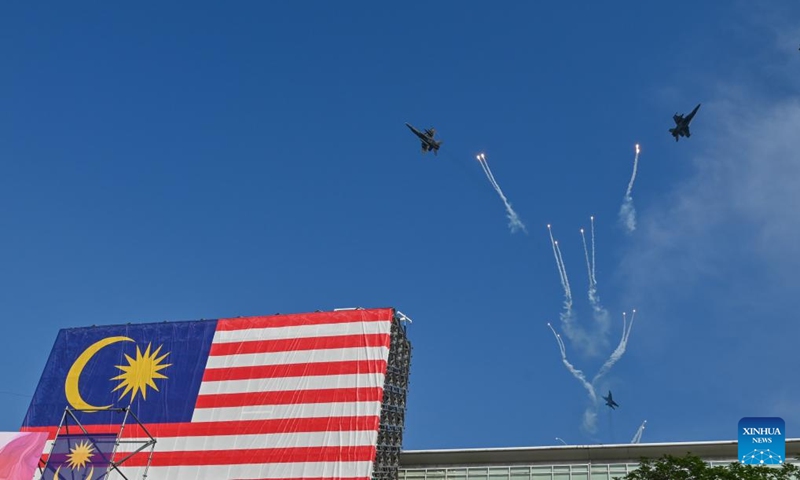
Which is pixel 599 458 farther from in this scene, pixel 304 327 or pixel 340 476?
pixel 304 327

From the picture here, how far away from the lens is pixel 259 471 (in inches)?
2149

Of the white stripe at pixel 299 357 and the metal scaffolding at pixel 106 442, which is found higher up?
the white stripe at pixel 299 357

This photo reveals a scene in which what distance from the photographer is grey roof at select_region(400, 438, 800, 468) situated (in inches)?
2012

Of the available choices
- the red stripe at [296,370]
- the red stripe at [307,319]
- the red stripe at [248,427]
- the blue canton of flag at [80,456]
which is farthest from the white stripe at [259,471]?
the red stripe at [307,319]

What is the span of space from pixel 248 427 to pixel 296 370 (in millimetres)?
5152

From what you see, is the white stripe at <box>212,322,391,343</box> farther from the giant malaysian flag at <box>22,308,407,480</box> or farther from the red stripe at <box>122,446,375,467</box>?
the red stripe at <box>122,446,375,467</box>

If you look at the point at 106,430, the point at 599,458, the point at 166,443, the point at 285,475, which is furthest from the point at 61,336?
the point at 599,458

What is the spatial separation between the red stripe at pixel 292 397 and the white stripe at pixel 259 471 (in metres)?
4.41

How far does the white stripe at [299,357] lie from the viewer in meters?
56.8

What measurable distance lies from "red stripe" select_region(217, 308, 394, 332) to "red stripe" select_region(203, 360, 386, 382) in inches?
136

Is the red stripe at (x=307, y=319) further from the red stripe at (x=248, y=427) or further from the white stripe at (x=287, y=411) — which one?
the red stripe at (x=248, y=427)

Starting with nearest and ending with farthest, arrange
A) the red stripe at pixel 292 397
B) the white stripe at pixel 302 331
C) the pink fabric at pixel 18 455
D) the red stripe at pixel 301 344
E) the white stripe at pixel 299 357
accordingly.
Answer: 1. the pink fabric at pixel 18 455
2. the red stripe at pixel 292 397
3. the white stripe at pixel 299 357
4. the red stripe at pixel 301 344
5. the white stripe at pixel 302 331

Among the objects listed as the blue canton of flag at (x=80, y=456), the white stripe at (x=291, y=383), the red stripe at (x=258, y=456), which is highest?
the white stripe at (x=291, y=383)

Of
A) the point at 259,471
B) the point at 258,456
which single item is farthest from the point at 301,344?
the point at 259,471
